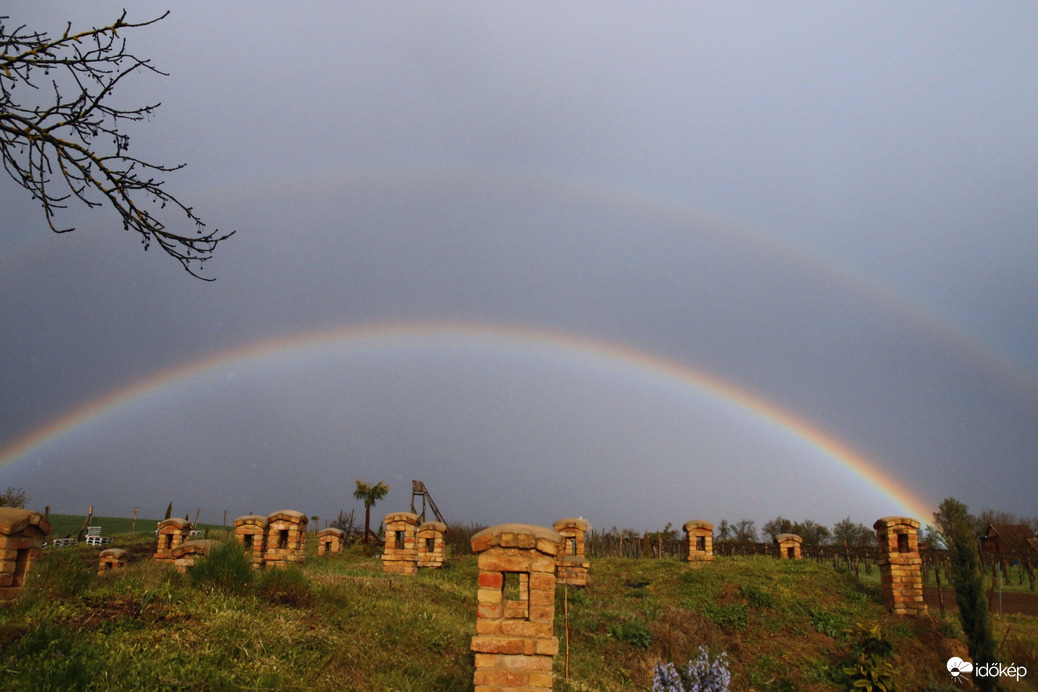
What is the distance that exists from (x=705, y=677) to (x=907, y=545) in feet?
25.8

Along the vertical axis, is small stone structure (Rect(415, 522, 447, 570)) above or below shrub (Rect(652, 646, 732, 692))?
above

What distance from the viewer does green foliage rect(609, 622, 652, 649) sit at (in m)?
13.0

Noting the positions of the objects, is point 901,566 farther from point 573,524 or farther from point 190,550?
point 190,550

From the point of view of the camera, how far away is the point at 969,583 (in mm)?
12492

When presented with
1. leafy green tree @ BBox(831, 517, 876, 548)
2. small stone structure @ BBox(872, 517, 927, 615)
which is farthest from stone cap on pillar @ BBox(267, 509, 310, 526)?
leafy green tree @ BBox(831, 517, 876, 548)

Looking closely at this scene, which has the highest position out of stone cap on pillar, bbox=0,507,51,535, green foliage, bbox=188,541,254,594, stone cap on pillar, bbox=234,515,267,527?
stone cap on pillar, bbox=0,507,51,535

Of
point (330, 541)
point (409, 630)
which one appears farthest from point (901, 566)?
point (330, 541)

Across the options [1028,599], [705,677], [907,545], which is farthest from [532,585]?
[1028,599]

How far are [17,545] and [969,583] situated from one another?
16571 mm

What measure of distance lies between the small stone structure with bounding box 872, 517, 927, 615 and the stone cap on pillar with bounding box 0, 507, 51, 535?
677 inches

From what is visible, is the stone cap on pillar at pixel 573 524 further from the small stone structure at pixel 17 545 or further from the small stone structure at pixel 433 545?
the small stone structure at pixel 17 545

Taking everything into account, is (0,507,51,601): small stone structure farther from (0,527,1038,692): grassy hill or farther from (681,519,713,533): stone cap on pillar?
(681,519,713,533): stone cap on pillar

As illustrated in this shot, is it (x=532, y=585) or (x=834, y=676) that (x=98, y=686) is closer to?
(x=532, y=585)

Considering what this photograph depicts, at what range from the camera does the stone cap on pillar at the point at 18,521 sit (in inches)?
313
